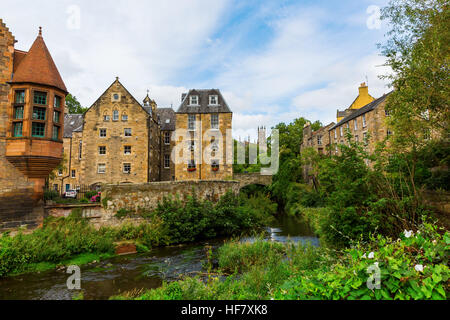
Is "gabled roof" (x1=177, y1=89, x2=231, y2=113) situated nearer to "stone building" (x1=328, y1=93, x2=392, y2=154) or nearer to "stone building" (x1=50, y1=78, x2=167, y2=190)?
"stone building" (x1=50, y1=78, x2=167, y2=190)

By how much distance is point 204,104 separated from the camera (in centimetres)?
3142

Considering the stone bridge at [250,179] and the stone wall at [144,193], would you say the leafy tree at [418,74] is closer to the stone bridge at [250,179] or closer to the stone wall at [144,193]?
the stone wall at [144,193]

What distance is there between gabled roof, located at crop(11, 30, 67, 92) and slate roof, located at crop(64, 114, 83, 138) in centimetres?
2407

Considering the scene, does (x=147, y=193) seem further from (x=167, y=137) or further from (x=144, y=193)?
(x=167, y=137)

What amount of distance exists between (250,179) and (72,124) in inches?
1088

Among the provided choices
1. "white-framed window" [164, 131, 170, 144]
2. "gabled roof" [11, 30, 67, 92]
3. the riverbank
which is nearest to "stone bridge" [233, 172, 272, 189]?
the riverbank

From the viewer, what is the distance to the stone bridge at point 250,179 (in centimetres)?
3234

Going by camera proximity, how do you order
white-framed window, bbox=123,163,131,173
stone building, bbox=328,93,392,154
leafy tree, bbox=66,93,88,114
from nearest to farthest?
stone building, bbox=328,93,392,154 → white-framed window, bbox=123,163,131,173 → leafy tree, bbox=66,93,88,114

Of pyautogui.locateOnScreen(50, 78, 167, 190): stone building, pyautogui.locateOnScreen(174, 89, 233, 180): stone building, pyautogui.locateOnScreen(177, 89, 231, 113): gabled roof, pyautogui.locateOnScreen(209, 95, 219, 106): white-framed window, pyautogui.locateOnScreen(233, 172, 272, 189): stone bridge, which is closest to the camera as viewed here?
pyautogui.locateOnScreen(50, 78, 167, 190): stone building

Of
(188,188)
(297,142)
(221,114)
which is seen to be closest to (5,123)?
Answer: (188,188)

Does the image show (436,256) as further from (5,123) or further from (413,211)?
(5,123)

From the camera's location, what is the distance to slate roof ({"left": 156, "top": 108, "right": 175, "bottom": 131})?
35.2 m

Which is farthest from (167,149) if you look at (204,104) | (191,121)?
(204,104)

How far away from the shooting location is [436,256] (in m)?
3.55
